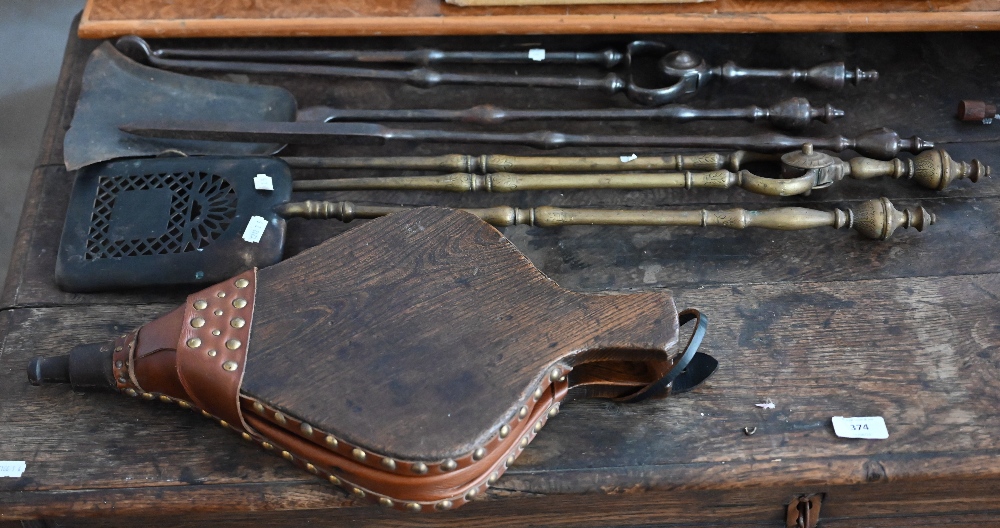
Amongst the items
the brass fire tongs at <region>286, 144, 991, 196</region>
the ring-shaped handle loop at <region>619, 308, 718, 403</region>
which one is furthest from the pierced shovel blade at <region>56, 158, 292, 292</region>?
the ring-shaped handle loop at <region>619, 308, 718, 403</region>

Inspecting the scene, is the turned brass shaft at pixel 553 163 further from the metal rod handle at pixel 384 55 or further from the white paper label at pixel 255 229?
the metal rod handle at pixel 384 55

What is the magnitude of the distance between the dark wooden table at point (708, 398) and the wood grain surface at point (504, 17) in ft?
0.62

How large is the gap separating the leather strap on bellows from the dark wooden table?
0.14 metres

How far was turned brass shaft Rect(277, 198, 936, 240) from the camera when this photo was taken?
1523mm

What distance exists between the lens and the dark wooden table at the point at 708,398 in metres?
1.34

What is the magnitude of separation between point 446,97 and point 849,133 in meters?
0.80

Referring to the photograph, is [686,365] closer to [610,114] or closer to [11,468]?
[610,114]

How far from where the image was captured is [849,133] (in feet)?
5.72

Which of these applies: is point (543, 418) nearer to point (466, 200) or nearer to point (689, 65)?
point (466, 200)

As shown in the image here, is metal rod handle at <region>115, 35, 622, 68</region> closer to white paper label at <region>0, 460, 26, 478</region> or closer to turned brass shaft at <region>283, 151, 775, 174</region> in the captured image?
turned brass shaft at <region>283, 151, 775, 174</region>

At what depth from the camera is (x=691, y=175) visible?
1586 millimetres

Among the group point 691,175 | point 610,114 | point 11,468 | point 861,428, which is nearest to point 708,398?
point 861,428

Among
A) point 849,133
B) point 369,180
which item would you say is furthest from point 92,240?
point 849,133

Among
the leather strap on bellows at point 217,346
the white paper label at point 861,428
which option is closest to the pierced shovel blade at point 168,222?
the leather strap on bellows at point 217,346
